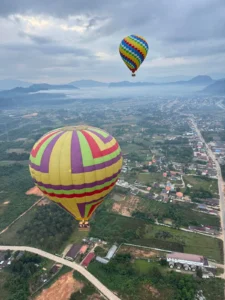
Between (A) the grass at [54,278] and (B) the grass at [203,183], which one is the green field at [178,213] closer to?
(B) the grass at [203,183]

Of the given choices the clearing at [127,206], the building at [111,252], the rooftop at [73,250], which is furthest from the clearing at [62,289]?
the clearing at [127,206]

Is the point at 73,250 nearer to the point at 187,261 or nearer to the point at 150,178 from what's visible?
the point at 187,261

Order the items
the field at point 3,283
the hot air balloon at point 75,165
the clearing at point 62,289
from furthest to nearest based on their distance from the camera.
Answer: the field at point 3,283 < the clearing at point 62,289 < the hot air balloon at point 75,165

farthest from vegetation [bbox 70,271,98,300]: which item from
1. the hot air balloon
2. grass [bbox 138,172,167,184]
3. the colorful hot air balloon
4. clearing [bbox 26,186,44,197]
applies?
grass [bbox 138,172,167,184]

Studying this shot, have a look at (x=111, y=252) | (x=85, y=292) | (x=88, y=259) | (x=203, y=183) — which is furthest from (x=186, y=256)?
(x=203, y=183)

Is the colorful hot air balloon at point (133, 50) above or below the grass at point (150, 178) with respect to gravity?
above

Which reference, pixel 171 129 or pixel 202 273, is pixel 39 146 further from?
pixel 171 129

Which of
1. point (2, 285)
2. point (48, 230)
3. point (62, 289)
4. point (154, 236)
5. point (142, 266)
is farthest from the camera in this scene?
point (48, 230)
